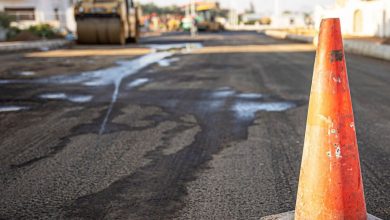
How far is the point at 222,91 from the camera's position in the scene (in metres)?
8.30

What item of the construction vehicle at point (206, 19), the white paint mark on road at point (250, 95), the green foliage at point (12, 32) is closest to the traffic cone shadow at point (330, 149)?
the white paint mark on road at point (250, 95)

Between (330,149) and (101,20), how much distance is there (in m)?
22.7

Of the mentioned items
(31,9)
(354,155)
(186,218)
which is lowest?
(186,218)

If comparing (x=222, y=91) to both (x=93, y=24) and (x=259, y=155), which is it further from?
(x=93, y=24)

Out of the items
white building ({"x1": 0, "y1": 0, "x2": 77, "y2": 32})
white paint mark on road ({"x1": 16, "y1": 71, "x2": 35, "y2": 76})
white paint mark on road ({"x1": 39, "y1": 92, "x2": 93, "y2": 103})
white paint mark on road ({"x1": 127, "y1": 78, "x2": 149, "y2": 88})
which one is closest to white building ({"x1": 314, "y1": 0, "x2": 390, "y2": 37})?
white paint mark on road ({"x1": 127, "y1": 78, "x2": 149, "y2": 88})

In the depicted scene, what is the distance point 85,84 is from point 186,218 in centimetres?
699

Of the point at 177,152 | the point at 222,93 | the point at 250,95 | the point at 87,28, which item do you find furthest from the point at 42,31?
the point at 177,152

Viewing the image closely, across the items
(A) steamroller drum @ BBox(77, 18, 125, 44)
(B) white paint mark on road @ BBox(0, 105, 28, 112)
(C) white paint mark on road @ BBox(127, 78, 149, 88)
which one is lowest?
(B) white paint mark on road @ BBox(0, 105, 28, 112)

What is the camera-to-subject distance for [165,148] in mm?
4613

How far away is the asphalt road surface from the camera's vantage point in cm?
321

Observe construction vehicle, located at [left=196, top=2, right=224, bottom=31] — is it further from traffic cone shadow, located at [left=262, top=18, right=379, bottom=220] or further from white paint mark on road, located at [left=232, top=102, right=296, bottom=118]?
traffic cone shadow, located at [left=262, top=18, right=379, bottom=220]

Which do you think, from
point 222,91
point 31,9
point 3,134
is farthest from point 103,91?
point 31,9

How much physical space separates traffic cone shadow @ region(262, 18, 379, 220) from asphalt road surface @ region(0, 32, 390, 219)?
0.51m

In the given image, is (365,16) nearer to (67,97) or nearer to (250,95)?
(250,95)
